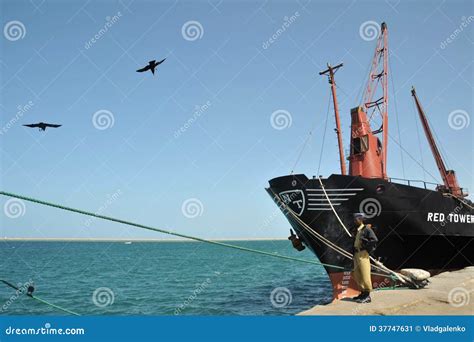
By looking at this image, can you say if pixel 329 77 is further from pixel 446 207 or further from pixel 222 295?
pixel 222 295

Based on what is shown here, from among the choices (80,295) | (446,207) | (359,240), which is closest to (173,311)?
(80,295)

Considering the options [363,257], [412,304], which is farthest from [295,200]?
[412,304]

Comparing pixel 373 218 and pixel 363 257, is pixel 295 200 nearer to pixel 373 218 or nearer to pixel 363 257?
pixel 373 218

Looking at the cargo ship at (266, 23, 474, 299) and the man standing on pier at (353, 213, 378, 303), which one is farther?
the cargo ship at (266, 23, 474, 299)

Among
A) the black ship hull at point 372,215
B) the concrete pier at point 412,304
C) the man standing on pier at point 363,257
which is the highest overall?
the black ship hull at point 372,215

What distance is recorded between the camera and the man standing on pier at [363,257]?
694 centimetres

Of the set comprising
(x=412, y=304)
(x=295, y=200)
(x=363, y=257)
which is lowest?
(x=412, y=304)

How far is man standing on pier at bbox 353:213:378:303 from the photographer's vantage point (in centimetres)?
694

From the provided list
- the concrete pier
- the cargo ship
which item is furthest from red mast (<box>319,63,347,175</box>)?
the concrete pier

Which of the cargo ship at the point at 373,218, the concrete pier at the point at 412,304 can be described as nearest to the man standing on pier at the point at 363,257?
the concrete pier at the point at 412,304

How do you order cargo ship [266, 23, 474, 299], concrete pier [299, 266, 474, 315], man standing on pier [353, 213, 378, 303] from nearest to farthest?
concrete pier [299, 266, 474, 315]
man standing on pier [353, 213, 378, 303]
cargo ship [266, 23, 474, 299]

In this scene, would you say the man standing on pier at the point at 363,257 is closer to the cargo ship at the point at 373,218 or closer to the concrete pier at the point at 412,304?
the concrete pier at the point at 412,304

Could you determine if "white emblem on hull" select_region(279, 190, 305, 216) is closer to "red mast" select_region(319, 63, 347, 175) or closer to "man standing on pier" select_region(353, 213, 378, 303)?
"red mast" select_region(319, 63, 347, 175)

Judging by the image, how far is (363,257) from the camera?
7.12 m
